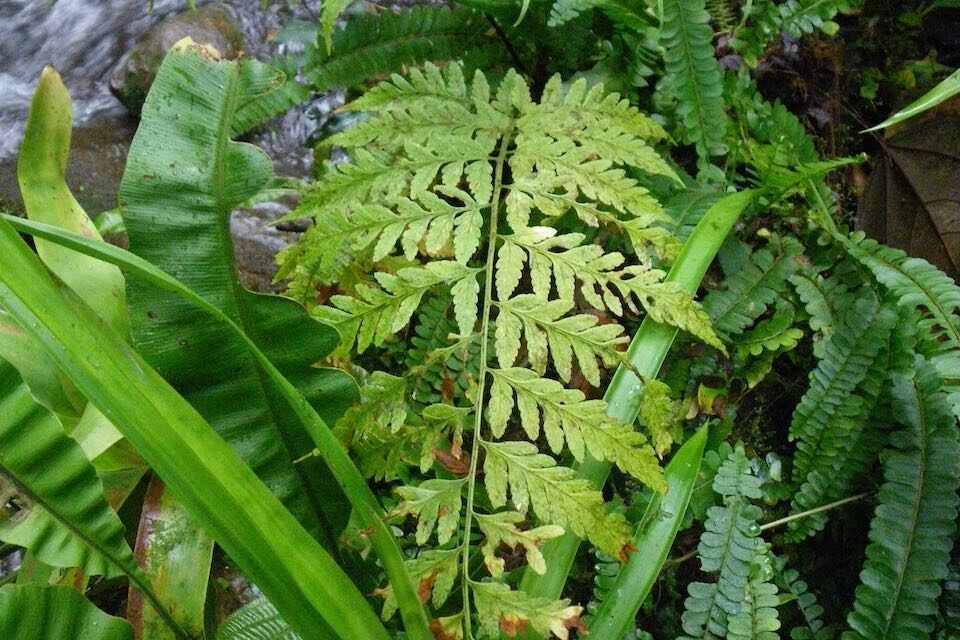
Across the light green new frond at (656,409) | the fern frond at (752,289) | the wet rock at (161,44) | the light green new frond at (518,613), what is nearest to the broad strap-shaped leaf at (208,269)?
the light green new frond at (518,613)

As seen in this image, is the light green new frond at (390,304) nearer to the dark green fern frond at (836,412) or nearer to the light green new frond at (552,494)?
the light green new frond at (552,494)

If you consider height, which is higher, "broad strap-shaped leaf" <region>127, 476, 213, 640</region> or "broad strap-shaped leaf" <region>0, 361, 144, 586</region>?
"broad strap-shaped leaf" <region>0, 361, 144, 586</region>

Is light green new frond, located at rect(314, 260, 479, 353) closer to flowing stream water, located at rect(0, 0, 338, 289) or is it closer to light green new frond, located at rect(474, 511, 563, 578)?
light green new frond, located at rect(474, 511, 563, 578)

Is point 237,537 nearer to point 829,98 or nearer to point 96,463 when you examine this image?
point 96,463

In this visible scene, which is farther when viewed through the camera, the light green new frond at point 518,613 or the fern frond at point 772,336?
the fern frond at point 772,336

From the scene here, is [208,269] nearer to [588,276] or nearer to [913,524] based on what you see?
[588,276]

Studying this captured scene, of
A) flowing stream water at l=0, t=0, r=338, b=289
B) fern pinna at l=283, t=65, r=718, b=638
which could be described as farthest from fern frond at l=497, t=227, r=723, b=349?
flowing stream water at l=0, t=0, r=338, b=289

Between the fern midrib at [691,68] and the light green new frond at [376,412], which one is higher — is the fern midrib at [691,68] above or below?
above
